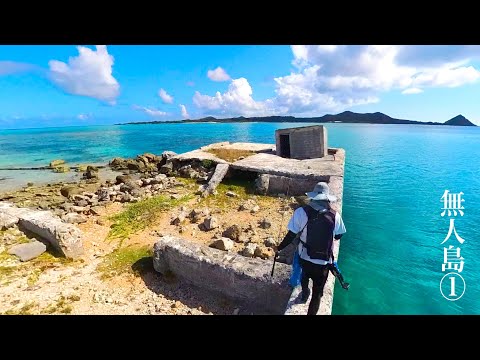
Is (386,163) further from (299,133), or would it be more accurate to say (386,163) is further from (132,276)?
(132,276)

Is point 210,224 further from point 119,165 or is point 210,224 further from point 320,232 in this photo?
point 119,165

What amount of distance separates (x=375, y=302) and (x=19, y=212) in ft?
36.1

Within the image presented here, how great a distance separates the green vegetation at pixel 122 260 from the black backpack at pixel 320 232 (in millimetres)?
4679

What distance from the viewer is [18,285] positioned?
21.1 ft

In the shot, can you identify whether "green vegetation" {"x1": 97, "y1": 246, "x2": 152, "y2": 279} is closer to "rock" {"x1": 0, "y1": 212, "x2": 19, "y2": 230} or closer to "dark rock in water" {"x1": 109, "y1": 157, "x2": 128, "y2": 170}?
"rock" {"x1": 0, "y1": 212, "x2": 19, "y2": 230}

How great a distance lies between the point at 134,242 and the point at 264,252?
3845 mm

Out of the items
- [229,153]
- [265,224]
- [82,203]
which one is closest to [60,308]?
[265,224]

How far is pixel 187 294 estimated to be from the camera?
6125mm

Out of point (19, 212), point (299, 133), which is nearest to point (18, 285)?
point (19, 212)

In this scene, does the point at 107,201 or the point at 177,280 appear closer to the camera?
the point at 177,280

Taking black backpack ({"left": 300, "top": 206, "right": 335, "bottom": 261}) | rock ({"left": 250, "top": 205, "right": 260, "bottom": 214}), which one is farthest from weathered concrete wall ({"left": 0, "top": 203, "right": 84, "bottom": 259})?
black backpack ({"left": 300, "top": 206, "right": 335, "bottom": 261})

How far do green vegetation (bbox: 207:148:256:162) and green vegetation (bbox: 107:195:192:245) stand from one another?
561 cm

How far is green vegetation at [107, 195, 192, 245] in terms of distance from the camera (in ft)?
29.9

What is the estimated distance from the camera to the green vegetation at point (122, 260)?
22.9ft
